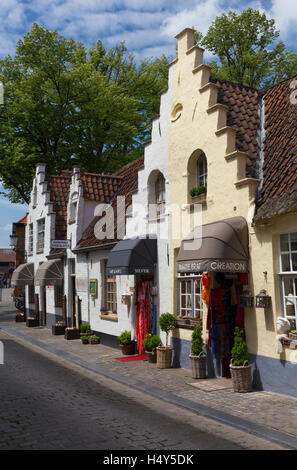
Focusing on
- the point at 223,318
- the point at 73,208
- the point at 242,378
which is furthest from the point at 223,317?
the point at 73,208

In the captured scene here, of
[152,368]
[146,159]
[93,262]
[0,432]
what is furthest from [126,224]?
[0,432]

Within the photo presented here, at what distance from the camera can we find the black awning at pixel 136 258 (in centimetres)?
1341

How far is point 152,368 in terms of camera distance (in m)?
12.6

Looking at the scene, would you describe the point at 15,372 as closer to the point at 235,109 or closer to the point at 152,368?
the point at 152,368

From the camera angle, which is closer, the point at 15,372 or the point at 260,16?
the point at 15,372

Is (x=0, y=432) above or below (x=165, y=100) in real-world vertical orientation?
below

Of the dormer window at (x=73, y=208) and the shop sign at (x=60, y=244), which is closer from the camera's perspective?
the shop sign at (x=60, y=244)

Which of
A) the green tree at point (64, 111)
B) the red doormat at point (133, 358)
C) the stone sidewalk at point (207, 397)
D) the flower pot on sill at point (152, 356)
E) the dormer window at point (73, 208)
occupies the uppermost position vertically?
the green tree at point (64, 111)

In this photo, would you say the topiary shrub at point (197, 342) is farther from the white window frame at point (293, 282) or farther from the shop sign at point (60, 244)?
the shop sign at point (60, 244)

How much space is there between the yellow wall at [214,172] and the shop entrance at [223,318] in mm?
679

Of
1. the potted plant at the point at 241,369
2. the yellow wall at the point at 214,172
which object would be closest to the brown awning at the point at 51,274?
the yellow wall at the point at 214,172

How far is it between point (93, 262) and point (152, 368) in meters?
7.08

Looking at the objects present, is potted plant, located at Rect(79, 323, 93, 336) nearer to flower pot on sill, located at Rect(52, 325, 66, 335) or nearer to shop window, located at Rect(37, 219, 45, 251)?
flower pot on sill, located at Rect(52, 325, 66, 335)
